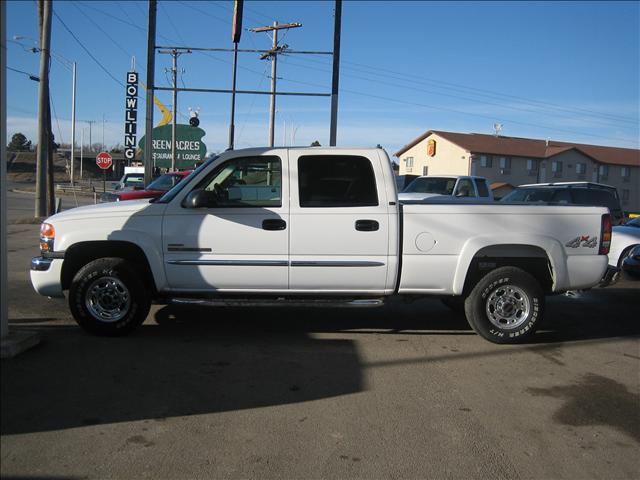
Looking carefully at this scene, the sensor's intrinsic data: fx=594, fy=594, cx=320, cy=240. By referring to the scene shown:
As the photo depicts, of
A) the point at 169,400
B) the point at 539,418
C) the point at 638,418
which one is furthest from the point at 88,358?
the point at 638,418

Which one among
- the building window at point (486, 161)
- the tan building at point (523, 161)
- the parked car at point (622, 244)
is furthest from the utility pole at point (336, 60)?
the building window at point (486, 161)

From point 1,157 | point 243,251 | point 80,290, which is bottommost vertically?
point 80,290

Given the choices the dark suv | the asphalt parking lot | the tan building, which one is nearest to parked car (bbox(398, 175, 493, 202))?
the dark suv

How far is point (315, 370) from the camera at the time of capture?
543 cm

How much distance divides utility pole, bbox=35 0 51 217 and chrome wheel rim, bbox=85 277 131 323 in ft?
48.8

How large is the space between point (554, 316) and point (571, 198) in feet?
20.7

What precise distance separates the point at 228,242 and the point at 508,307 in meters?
3.10

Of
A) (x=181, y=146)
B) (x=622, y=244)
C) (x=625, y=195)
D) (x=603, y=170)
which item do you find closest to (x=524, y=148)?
(x=603, y=170)

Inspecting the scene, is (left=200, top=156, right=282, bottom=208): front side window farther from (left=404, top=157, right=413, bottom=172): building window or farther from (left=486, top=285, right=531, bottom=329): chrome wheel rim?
(left=404, top=157, right=413, bottom=172): building window

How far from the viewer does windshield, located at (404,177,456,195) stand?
15.6 meters

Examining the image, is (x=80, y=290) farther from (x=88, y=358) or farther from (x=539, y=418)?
(x=539, y=418)

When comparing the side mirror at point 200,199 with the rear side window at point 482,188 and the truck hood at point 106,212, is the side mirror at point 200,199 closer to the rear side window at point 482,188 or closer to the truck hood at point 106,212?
the truck hood at point 106,212

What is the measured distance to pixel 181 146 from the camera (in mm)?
41062

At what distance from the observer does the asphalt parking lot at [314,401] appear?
12.2 ft
